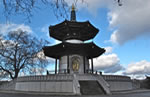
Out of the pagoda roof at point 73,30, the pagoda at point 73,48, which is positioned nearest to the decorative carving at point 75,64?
the pagoda at point 73,48

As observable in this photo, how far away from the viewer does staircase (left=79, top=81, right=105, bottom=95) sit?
48.4 ft

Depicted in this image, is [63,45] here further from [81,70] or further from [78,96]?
[78,96]

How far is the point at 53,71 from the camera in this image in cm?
2353

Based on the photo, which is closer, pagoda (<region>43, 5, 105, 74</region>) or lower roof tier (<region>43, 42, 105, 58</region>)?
lower roof tier (<region>43, 42, 105, 58</region>)

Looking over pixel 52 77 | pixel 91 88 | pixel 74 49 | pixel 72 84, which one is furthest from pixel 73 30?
pixel 91 88

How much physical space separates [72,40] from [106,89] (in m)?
11.1

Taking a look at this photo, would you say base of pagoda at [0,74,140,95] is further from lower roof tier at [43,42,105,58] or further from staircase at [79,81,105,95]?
lower roof tier at [43,42,105,58]

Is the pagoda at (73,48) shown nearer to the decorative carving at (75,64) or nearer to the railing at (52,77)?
the decorative carving at (75,64)

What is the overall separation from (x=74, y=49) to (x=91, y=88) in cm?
798

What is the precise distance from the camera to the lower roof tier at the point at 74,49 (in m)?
21.0

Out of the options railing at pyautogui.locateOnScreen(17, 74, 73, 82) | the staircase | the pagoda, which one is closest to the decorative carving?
the pagoda

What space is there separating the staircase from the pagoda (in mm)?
5281

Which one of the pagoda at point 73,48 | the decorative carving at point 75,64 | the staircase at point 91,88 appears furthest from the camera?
the decorative carving at point 75,64

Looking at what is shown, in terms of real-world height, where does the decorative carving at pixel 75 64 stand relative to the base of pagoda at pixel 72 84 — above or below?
above
